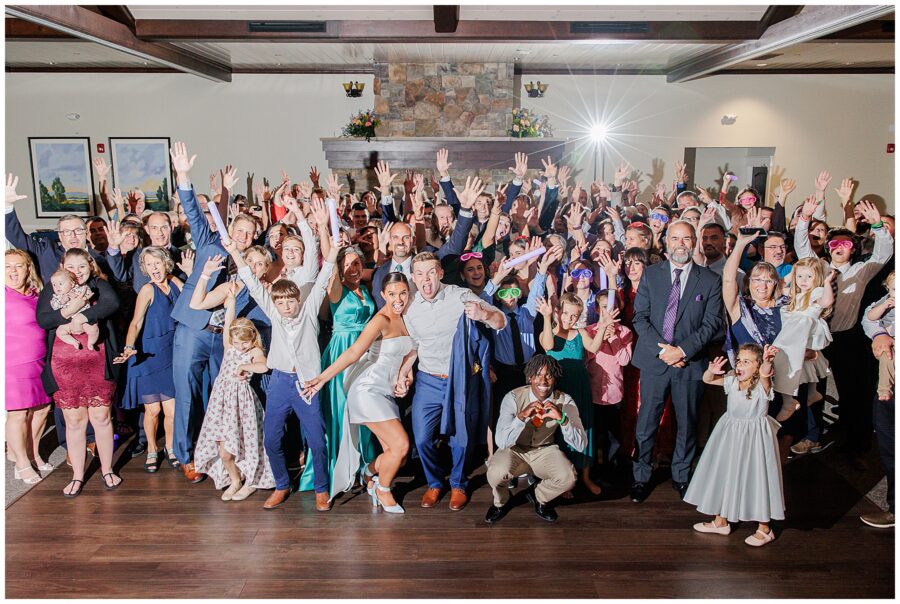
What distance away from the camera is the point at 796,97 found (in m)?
10.9

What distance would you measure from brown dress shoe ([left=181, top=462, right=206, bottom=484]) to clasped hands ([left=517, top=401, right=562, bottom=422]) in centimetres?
199

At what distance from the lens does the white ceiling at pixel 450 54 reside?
344 inches

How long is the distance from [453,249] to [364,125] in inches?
258

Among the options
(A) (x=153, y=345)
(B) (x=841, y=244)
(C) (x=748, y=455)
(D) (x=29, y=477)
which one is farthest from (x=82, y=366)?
(B) (x=841, y=244)

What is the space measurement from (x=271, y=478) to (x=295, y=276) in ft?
3.86

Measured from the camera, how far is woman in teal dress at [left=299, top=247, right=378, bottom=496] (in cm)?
359

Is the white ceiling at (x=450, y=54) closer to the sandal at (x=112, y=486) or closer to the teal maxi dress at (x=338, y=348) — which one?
the teal maxi dress at (x=338, y=348)

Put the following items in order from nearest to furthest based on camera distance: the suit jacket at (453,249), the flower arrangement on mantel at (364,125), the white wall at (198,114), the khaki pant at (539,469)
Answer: the khaki pant at (539,469)
the suit jacket at (453,249)
the flower arrangement on mantel at (364,125)
the white wall at (198,114)

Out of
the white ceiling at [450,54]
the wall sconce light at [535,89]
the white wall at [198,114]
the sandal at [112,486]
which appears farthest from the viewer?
the white wall at [198,114]

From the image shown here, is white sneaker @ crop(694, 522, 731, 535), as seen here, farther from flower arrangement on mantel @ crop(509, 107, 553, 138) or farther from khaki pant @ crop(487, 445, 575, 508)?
flower arrangement on mantel @ crop(509, 107, 553, 138)

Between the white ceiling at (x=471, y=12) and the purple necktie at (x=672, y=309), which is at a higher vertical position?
the white ceiling at (x=471, y=12)

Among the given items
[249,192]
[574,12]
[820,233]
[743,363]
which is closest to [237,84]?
[249,192]

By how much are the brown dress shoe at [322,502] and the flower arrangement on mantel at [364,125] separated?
24.5ft

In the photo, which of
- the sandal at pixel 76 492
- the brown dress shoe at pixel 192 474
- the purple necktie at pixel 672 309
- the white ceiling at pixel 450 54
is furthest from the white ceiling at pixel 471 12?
the sandal at pixel 76 492
